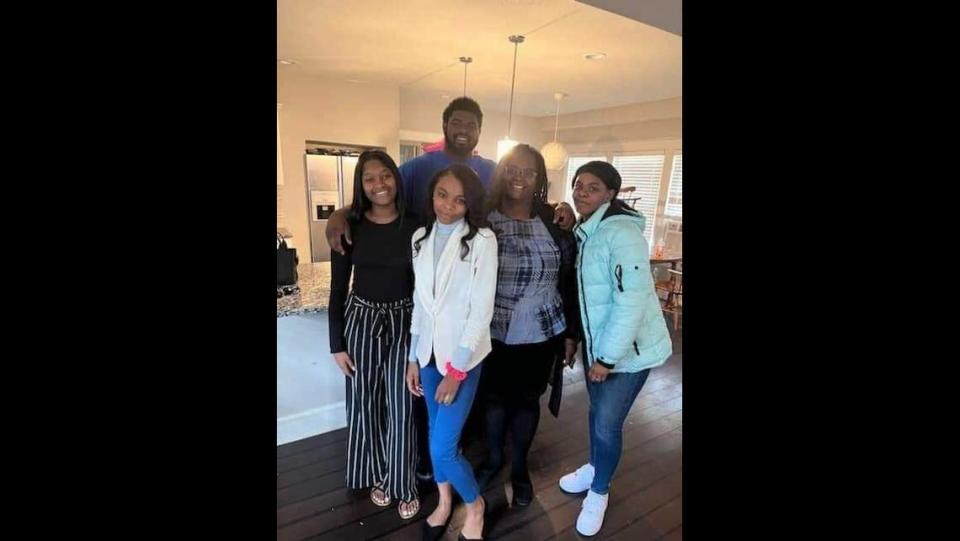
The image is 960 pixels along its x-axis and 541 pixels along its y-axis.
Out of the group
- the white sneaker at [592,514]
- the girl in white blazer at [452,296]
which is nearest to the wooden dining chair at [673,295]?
the white sneaker at [592,514]

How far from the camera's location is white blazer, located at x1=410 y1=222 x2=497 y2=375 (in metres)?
1.06

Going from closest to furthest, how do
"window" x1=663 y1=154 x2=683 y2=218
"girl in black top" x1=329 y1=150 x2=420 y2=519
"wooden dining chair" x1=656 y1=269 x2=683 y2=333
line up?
"girl in black top" x1=329 y1=150 x2=420 y2=519, "wooden dining chair" x1=656 y1=269 x2=683 y2=333, "window" x1=663 y1=154 x2=683 y2=218

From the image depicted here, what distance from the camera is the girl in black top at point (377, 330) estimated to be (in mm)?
1191

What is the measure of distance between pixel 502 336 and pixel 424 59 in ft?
8.01

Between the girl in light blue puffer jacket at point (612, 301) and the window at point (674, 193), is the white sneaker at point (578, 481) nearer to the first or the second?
the girl in light blue puffer jacket at point (612, 301)

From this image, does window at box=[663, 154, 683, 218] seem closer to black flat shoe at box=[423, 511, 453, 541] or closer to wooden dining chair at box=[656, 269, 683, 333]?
wooden dining chair at box=[656, 269, 683, 333]

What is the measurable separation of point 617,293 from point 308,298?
1.14 metres

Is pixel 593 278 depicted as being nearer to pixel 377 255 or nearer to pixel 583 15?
pixel 377 255

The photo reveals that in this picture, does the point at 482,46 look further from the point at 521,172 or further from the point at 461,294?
the point at 461,294

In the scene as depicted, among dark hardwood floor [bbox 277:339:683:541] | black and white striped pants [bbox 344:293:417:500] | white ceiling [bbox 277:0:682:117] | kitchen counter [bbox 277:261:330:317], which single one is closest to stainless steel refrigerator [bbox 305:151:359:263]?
white ceiling [bbox 277:0:682:117]

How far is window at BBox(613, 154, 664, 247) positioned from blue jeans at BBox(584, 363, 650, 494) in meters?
3.14

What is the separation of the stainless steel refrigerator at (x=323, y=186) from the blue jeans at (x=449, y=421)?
304cm
